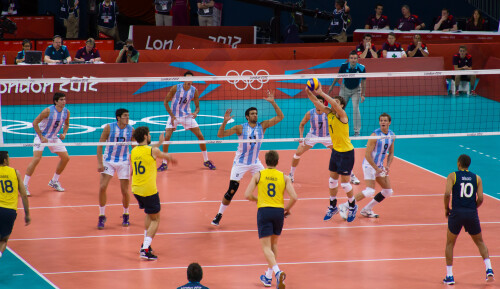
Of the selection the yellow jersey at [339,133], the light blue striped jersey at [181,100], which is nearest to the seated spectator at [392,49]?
the light blue striped jersey at [181,100]

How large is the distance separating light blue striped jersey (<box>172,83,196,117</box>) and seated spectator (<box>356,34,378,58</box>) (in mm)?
10414

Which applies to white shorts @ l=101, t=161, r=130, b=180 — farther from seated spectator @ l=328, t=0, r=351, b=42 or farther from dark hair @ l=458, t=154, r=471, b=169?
seated spectator @ l=328, t=0, r=351, b=42

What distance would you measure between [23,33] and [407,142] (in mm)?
17768

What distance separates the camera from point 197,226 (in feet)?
44.4

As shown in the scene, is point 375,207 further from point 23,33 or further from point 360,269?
point 23,33

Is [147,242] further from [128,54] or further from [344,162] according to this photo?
[128,54]

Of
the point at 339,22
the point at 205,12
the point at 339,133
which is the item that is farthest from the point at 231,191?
the point at 339,22

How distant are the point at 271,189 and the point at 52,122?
21.1 ft

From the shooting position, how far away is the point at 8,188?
11.1m

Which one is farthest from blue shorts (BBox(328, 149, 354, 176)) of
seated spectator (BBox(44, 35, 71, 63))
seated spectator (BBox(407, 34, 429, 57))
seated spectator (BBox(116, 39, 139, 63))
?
seated spectator (BBox(407, 34, 429, 57))

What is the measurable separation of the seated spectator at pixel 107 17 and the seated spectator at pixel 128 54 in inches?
194

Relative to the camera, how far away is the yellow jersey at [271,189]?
34.4ft

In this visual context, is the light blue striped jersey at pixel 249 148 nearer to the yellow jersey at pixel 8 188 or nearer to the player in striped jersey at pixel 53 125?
the player in striped jersey at pixel 53 125

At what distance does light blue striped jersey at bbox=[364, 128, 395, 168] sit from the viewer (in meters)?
13.5
